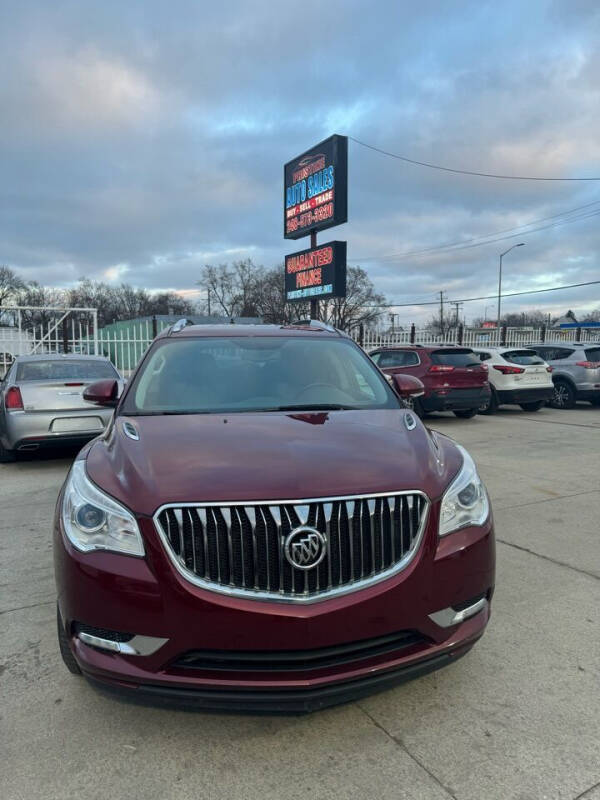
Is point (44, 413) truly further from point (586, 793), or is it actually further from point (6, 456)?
point (586, 793)

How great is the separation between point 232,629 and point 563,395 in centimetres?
1464

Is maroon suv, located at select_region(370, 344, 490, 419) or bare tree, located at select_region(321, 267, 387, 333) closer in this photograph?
maroon suv, located at select_region(370, 344, 490, 419)

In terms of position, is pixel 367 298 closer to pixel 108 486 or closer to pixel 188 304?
pixel 188 304

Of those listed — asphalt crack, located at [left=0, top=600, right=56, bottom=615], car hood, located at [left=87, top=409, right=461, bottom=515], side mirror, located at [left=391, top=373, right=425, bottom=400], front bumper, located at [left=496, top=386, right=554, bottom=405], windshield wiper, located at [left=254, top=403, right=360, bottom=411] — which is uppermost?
side mirror, located at [left=391, top=373, right=425, bottom=400]

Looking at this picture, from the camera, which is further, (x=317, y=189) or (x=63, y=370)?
(x=317, y=189)

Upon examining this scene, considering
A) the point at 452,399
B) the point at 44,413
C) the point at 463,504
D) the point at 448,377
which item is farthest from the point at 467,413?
the point at 463,504

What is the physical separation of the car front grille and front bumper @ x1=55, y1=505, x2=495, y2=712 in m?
0.05

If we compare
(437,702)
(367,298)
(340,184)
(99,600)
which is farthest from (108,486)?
(367,298)

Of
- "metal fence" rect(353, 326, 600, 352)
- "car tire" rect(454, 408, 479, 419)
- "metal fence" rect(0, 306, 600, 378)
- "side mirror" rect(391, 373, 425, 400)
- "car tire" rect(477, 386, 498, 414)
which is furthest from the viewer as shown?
"metal fence" rect(353, 326, 600, 352)

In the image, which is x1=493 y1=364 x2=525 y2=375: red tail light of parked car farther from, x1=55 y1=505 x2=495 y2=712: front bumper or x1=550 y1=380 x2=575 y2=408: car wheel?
x1=55 y1=505 x2=495 y2=712: front bumper

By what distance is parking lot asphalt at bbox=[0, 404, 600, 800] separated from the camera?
6.73 ft

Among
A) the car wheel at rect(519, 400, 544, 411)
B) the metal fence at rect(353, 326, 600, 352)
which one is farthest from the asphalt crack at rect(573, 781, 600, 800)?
the metal fence at rect(353, 326, 600, 352)

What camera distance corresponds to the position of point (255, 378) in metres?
3.65

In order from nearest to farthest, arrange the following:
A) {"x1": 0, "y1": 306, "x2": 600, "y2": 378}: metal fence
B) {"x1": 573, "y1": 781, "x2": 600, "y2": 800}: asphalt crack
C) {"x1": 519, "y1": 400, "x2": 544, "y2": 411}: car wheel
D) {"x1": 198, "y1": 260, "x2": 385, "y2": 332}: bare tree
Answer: {"x1": 573, "y1": 781, "x2": 600, "y2": 800}: asphalt crack
{"x1": 519, "y1": 400, "x2": 544, "y2": 411}: car wheel
{"x1": 0, "y1": 306, "x2": 600, "y2": 378}: metal fence
{"x1": 198, "y1": 260, "x2": 385, "y2": 332}: bare tree
